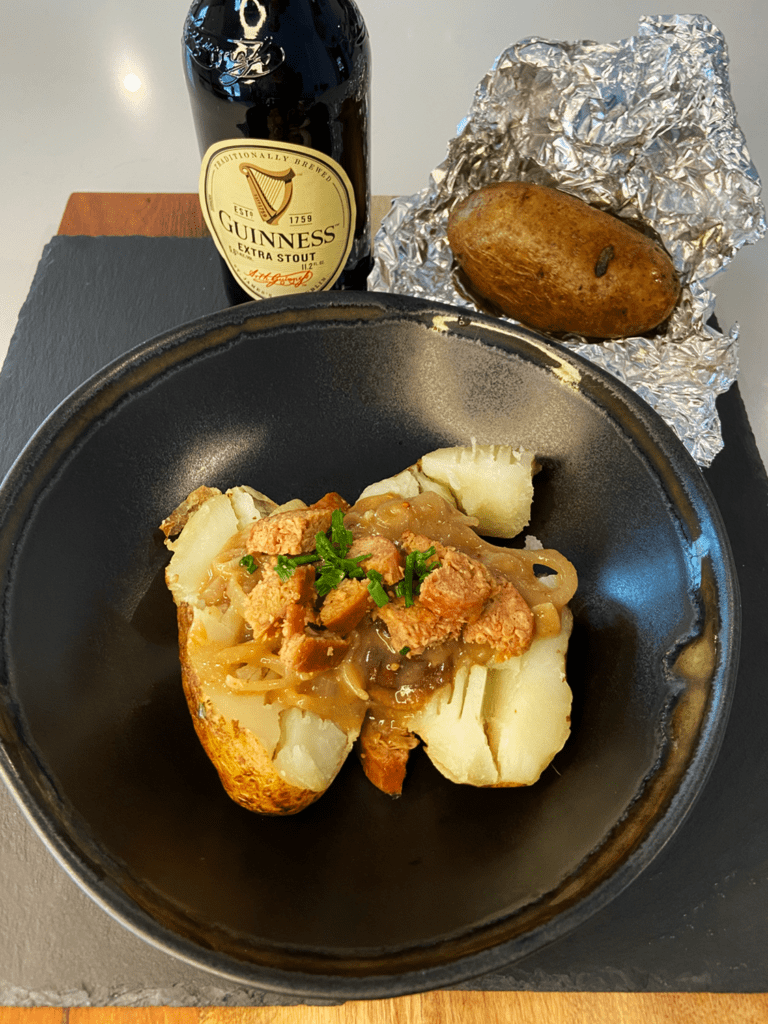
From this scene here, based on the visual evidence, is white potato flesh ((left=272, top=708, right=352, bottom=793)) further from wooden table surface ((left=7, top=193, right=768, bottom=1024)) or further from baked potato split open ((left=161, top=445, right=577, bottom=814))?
wooden table surface ((left=7, top=193, right=768, bottom=1024))

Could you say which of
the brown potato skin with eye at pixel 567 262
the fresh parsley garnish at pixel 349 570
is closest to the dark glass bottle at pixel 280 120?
the brown potato skin with eye at pixel 567 262

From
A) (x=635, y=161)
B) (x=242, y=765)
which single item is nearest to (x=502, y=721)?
(x=242, y=765)

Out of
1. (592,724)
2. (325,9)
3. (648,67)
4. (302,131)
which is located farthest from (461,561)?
(648,67)

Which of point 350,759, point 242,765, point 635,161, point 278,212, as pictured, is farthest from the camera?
point 635,161

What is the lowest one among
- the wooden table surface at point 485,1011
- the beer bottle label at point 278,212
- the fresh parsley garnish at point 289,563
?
the wooden table surface at point 485,1011

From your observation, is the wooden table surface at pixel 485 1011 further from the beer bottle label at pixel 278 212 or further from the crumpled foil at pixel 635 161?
the beer bottle label at pixel 278 212

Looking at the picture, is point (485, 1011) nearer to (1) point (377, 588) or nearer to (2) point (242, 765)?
(2) point (242, 765)

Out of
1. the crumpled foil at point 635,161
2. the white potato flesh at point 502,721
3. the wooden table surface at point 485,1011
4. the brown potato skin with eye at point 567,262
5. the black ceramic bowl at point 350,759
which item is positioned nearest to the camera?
the black ceramic bowl at point 350,759

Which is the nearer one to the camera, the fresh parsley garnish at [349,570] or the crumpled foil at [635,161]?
the fresh parsley garnish at [349,570]
